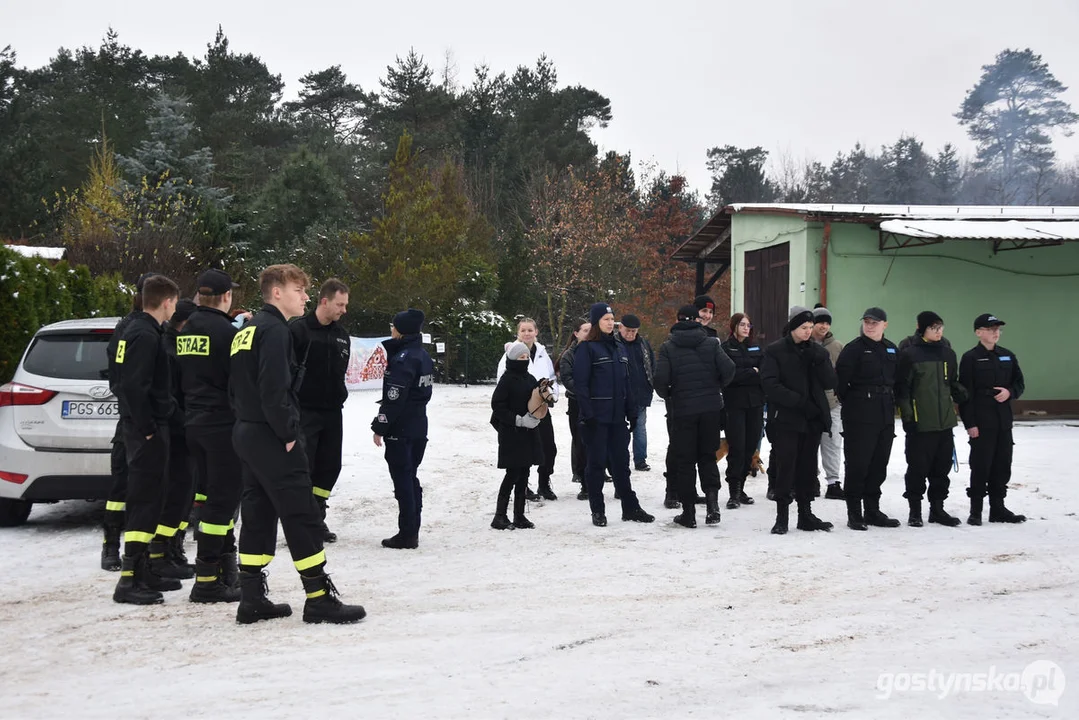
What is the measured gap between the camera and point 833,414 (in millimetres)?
10930

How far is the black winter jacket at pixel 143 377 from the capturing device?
20.7ft

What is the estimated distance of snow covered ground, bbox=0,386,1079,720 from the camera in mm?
4445

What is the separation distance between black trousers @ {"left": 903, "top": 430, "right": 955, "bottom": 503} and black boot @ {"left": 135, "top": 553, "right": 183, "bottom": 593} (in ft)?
20.4

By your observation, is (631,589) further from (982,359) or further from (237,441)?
(982,359)

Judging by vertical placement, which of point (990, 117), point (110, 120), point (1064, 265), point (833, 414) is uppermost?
point (990, 117)

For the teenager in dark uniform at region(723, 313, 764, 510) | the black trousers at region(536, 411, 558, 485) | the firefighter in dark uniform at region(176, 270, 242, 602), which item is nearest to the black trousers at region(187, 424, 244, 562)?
the firefighter in dark uniform at region(176, 270, 242, 602)

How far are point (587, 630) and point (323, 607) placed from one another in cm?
148

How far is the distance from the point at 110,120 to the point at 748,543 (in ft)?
151

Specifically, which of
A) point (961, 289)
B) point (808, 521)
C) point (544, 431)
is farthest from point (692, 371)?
point (961, 289)

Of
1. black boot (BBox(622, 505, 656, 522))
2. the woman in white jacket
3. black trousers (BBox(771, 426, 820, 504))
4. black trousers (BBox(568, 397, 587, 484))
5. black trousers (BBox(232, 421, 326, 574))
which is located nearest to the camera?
black trousers (BBox(232, 421, 326, 574))

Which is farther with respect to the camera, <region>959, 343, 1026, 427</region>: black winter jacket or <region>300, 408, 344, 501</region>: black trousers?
<region>959, 343, 1026, 427</region>: black winter jacket

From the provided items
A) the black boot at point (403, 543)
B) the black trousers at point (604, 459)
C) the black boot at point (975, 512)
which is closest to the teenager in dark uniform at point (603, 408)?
the black trousers at point (604, 459)

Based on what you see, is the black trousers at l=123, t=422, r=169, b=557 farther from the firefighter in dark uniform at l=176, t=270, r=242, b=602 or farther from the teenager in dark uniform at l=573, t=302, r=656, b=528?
the teenager in dark uniform at l=573, t=302, r=656, b=528

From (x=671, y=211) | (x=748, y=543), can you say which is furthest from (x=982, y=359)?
(x=671, y=211)
